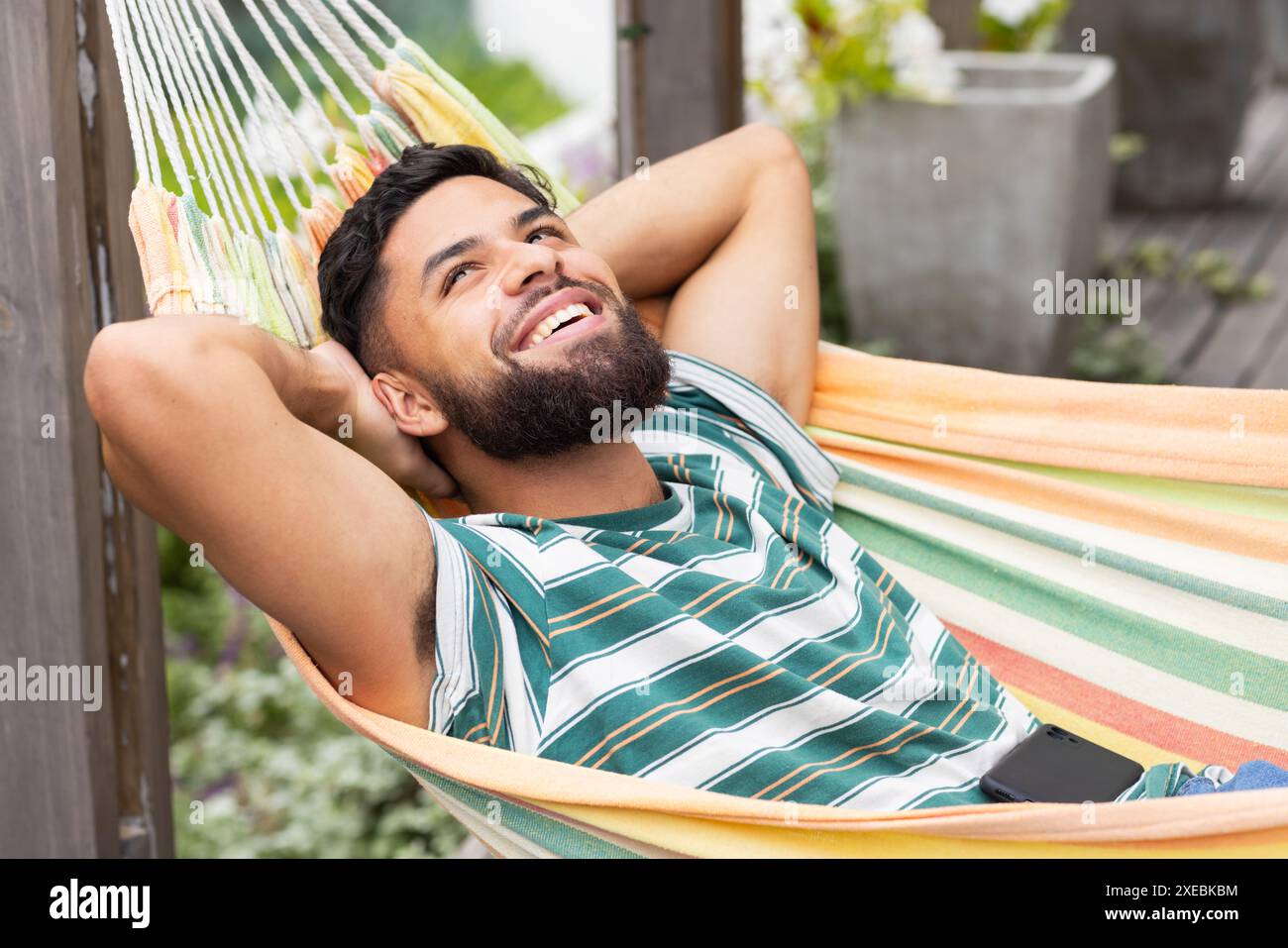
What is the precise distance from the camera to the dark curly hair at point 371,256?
1.55 metres

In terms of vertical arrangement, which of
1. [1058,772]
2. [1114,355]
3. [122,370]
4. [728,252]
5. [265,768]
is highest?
[122,370]

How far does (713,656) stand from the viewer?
1356mm

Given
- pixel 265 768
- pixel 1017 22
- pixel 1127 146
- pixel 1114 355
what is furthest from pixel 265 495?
pixel 1127 146

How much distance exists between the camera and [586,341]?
1466 millimetres

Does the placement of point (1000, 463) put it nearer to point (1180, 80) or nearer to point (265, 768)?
point (265, 768)

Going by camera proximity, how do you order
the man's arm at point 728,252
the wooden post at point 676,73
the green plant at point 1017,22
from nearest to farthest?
the man's arm at point 728,252 < the wooden post at point 676,73 < the green plant at point 1017,22

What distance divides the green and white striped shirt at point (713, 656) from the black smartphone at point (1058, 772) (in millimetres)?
24

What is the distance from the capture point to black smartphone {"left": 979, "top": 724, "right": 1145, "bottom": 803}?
1439mm

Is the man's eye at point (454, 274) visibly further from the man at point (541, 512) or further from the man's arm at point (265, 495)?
the man's arm at point (265, 495)

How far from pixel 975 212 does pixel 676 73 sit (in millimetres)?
1555

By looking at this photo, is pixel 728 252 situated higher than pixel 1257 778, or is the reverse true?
pixel 728 252

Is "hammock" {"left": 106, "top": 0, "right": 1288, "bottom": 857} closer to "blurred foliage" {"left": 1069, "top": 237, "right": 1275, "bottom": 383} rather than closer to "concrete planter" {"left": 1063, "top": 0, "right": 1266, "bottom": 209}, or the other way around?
"blurred foliage" {"left": 1069, "top": 237, "right": 1275, "bottom": 383}

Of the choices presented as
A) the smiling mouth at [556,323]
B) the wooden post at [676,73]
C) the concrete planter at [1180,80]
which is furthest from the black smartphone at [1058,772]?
the concrete planter at [1180,80]

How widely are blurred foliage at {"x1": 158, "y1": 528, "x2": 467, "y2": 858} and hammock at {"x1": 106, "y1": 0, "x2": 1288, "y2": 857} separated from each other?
3.01 ft
